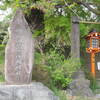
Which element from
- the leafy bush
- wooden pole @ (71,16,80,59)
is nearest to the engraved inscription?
the leafy bush

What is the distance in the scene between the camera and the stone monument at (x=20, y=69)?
6.26 m

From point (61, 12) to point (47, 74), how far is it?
A: 4.22 meters

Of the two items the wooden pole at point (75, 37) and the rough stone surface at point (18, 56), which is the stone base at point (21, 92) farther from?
the wooden pole at point (75, 37)

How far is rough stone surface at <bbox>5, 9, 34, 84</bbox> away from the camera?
6.50 metres

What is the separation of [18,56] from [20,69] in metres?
0.37

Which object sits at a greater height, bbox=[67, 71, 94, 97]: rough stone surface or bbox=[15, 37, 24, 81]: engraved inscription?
bbox=[15, 37, 24, 81]: engraved inscription

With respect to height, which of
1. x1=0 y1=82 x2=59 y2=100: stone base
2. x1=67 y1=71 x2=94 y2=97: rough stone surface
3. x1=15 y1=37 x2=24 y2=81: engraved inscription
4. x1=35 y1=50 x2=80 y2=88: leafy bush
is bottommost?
x1=67 y1=71 x2=94 y2=97: rough stone surface

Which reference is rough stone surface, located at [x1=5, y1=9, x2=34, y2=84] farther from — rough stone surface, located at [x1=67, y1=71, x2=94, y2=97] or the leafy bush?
rough stone surface, located at [x1=67, y1=71, x2=94, y2=97]

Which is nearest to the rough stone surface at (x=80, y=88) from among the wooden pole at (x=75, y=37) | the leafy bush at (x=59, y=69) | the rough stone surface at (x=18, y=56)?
the leafy bush at (x=59, y=69)

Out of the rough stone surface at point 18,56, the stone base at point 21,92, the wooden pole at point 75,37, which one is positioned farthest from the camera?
the wooden pole at point 75,37

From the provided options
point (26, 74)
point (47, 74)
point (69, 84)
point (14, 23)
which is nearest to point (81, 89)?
point (69, 84)

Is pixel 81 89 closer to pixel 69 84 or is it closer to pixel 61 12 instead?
pixel 69 84

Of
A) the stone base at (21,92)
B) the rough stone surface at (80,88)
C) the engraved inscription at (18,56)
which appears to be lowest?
the rough stone surface at (80,88)

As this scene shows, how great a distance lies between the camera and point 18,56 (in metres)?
6.53
